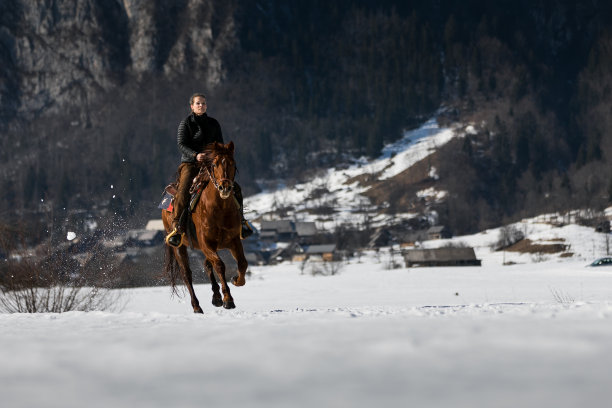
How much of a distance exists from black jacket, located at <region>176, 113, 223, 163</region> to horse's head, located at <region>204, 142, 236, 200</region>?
1436 millimetres

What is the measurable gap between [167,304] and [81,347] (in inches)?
1617

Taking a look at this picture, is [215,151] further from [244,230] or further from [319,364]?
[319,364]

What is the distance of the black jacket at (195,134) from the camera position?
1694 cm

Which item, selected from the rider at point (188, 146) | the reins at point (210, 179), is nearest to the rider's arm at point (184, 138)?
the rider at point (188, 146)

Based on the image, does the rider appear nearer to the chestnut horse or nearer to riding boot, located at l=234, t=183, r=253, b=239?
riding boot, located at l=234, t=183, r=253, b=239

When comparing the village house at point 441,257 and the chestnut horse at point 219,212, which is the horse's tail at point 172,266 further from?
the village house at point 441,257

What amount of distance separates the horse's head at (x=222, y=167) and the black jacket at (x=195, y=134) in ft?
4.71

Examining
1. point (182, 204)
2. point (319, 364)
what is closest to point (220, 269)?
point (182, 204)

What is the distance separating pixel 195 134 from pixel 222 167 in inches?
94.8

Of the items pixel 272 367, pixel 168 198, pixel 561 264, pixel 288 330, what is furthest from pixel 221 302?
pixel 561 264

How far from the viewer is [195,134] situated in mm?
17062

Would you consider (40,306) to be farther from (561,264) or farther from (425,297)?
(561,264)

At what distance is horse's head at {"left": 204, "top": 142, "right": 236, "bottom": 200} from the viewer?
582 inches

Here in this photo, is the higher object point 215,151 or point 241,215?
point 215,151
